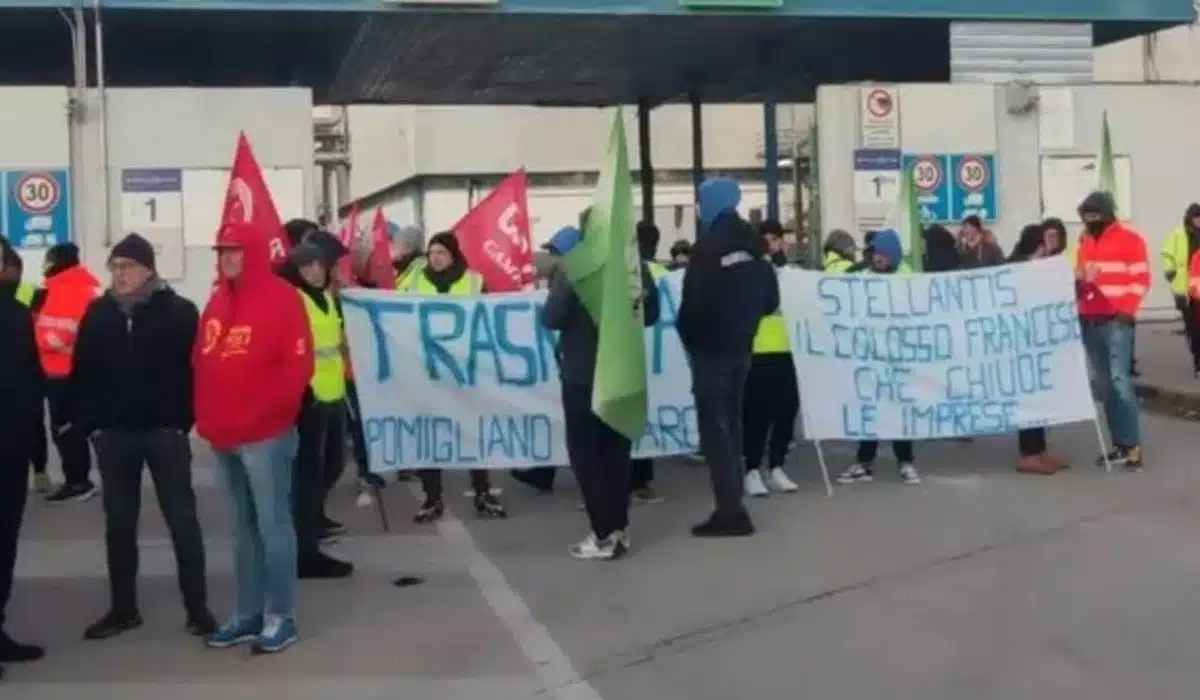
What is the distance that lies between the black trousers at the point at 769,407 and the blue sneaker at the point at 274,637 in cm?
460

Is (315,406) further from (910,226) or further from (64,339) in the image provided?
(910,226)

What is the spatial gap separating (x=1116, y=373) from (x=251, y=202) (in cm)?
612

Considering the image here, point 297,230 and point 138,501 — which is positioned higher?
point 297,230

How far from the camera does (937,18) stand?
66.8 ft

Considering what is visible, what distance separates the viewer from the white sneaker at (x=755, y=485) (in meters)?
11.6

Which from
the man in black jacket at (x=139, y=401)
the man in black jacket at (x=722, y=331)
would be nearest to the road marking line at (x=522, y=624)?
the man in black jacket at (x=722, y=331)

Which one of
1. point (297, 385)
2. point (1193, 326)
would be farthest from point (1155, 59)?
point (297, 385)

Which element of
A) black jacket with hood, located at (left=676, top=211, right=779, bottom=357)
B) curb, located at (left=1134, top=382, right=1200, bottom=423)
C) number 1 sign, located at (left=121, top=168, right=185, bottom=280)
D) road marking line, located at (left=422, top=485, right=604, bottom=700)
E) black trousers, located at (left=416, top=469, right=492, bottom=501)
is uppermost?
number 1 sign, located at (left=121, top=168, right=185, bottom=280)

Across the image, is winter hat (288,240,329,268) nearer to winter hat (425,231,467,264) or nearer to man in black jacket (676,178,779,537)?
winter hat (425,231,467,264)

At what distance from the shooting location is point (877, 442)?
1238 cm

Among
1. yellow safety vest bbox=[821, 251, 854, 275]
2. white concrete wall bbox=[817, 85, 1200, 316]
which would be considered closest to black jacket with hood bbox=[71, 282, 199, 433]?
yellow safety vest bbox=[821, 251, 854, 275]

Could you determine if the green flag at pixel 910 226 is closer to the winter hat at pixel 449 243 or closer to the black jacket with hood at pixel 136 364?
the winter hat at pixel 449 243

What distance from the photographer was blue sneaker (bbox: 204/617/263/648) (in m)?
7.83

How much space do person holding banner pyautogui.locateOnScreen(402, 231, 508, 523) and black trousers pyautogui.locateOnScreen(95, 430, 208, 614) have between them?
123 inches
